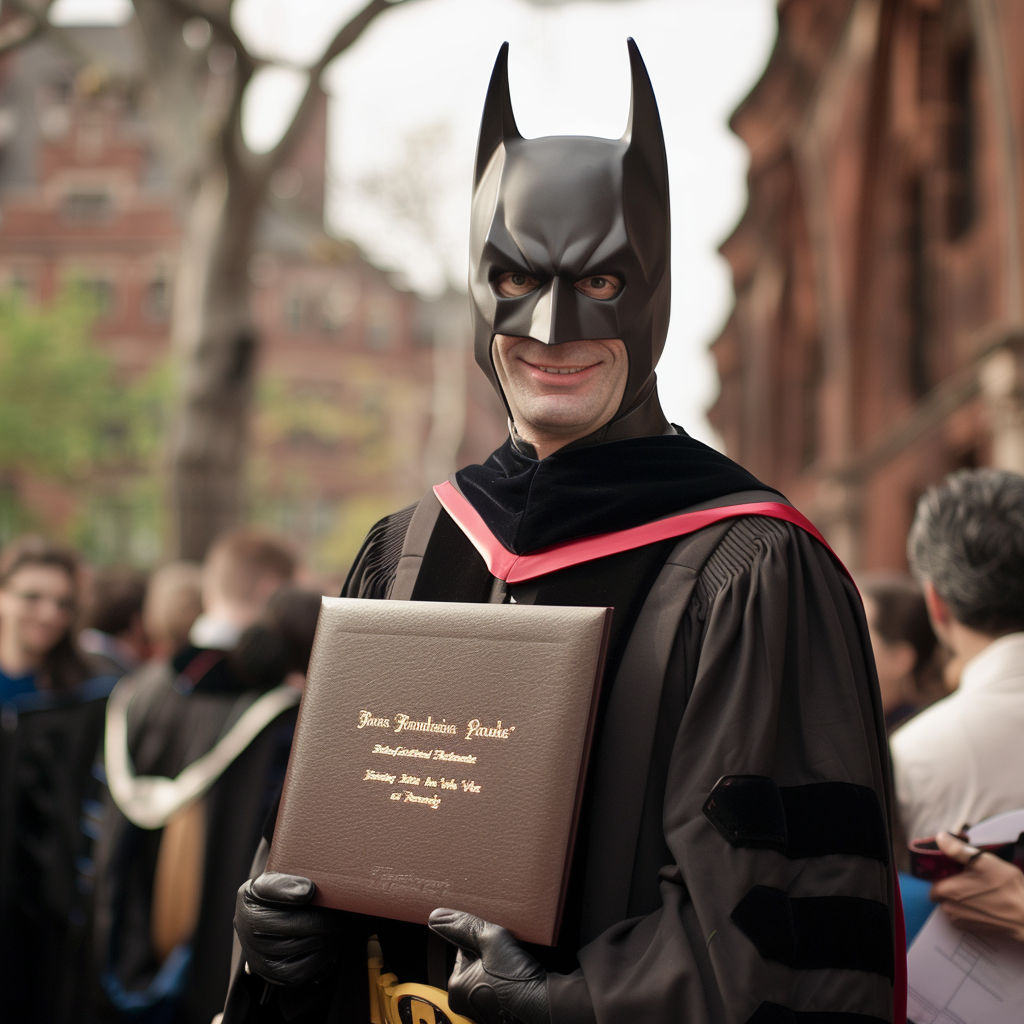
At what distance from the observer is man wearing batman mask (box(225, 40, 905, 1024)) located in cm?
173

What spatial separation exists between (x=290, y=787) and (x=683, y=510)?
2.54 ft

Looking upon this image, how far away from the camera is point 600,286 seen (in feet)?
7.02

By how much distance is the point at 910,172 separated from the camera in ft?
42.9

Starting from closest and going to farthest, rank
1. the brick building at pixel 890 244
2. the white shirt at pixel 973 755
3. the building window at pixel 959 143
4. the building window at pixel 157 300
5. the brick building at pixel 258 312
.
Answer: the white shirt at pixel 973 755, the brick building at pixel 890 244, the building window at pixel 959 143, the brick building at pixel 258 312, the building window at pixel 157 300

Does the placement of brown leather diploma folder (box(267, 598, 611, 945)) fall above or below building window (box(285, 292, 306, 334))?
below

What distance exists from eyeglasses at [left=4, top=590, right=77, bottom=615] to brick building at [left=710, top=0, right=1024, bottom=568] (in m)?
6.02

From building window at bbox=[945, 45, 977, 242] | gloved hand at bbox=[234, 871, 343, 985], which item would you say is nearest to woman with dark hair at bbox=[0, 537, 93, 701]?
gloved hand at bbox=[234, 871, 343, 985]

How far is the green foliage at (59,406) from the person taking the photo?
120 feet

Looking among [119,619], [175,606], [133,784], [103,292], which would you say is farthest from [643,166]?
[103,292]

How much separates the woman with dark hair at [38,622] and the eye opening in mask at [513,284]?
3.33 meters

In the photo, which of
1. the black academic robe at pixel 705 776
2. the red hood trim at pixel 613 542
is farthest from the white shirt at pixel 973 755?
the red hood trim at pixel 613 542

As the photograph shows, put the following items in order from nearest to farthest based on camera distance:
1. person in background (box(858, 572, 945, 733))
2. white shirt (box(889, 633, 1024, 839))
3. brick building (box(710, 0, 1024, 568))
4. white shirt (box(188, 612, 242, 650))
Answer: white shirt (box(889, 633, 1024, 839)) → person in background (box(858, 572, 945, 733)) → white shirt (box(188, 612, 242, 650)) → brick building (box(710, 0, 1024, 568))

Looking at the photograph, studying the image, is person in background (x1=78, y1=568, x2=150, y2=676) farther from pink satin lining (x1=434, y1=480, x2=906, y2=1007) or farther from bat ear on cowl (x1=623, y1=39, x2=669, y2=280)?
bat ear on cowl (x1=623, y1=39, x2=669, y2=280)

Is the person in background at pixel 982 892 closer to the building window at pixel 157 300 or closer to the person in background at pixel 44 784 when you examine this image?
the person in background at pixel 44 784
